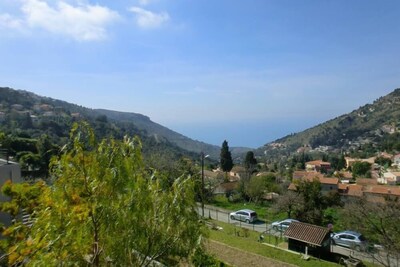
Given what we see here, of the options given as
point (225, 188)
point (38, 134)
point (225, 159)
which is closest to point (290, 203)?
point (225, 188)

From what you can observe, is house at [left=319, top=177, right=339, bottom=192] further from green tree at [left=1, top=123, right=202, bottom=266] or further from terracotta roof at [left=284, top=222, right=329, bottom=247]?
green tree at [left=1, top=123, right=202, bottom=266]

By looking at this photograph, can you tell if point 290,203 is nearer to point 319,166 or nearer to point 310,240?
point 310,240

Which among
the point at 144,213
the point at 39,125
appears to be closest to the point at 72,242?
the point at 144,213

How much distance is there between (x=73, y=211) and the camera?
179 inches

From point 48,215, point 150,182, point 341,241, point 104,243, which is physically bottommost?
point 341,241

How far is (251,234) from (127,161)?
16543mm

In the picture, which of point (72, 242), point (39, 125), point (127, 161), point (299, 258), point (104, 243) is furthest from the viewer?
point (39, 125)

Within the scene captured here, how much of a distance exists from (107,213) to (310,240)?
13880 mm

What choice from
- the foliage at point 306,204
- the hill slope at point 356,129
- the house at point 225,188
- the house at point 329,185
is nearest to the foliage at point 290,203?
the foliage at point 306,204

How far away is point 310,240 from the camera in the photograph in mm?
16109

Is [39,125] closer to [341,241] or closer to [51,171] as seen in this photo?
[341,241]

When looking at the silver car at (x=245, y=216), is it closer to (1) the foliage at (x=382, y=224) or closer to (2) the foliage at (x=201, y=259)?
(1) the foliage at (x=382, y=224)

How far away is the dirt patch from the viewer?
13375mm

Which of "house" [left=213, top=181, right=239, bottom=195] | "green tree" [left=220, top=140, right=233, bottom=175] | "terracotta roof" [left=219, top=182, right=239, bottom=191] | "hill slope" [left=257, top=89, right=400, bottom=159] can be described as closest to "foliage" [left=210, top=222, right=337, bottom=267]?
"house" [left=213, top=181, right=239, bottom=195]
